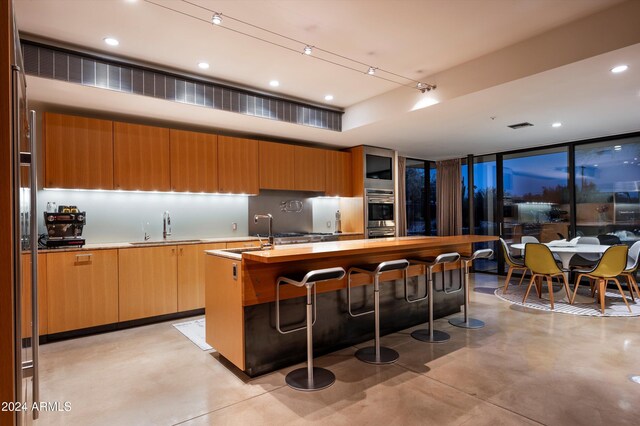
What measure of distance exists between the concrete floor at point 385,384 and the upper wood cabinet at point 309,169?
3.11m

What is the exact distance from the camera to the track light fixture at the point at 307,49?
9.42ft

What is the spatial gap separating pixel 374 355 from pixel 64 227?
3596 mm

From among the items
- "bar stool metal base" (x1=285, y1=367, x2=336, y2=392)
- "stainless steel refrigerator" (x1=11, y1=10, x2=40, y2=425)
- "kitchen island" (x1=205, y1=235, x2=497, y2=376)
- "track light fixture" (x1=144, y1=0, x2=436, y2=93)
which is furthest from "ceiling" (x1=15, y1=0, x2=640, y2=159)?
"bar stool metal base" (x1=285, y1=367, x2=336, y2=392)

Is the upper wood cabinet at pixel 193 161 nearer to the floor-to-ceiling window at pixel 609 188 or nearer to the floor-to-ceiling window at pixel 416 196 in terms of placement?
the floor-to-ceiling window at pixel 416 196

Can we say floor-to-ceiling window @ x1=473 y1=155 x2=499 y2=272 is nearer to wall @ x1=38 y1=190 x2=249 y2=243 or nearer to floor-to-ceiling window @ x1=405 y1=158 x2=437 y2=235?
floor-to-ceiling window @ x1=405 y1=158 x2=437 y2=235

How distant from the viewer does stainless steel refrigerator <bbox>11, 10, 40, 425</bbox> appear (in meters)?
0.95

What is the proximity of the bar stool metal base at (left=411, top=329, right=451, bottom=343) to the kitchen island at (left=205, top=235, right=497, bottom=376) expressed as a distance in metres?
0.26

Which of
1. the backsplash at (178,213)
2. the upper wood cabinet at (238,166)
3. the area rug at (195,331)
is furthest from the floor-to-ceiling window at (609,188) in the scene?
the area rug at (195,331)

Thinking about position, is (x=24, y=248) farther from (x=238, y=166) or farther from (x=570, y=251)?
(x=570, y=251)

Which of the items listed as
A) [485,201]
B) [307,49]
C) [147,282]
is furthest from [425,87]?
[485,201]

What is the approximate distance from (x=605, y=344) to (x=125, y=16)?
533 cm

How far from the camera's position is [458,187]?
8.17 m

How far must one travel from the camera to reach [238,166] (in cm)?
535

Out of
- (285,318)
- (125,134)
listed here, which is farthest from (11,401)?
(125,134)
